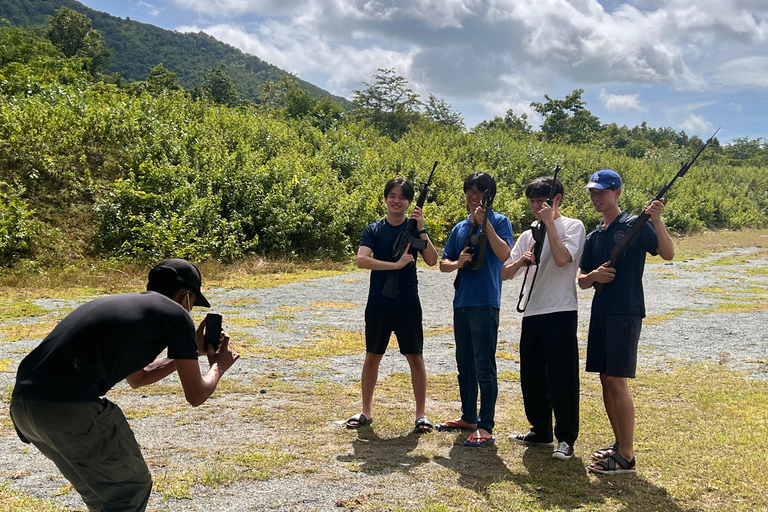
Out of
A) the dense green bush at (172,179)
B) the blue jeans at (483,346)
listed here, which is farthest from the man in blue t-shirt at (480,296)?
the dense green bush at (172,179)

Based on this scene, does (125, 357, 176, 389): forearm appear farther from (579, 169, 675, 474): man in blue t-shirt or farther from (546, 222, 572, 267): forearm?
(579, 169, 675, 474): man in blue t-shirt

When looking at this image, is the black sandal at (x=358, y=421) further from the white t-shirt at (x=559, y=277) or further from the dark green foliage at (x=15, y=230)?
the dark green foliage at (x=15, y=230)

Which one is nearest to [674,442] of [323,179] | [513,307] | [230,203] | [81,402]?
[81,402]

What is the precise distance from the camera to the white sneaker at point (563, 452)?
4.60m

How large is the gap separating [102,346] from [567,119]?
208 feet

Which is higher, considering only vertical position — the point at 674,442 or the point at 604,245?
the point at 604,245

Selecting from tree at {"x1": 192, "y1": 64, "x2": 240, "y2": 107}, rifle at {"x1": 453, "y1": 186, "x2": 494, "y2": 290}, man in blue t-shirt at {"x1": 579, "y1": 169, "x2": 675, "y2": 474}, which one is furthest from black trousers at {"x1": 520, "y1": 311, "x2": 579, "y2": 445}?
tree at {"x1": 192, "y1": 64, "x2": 240, "y2": 107}

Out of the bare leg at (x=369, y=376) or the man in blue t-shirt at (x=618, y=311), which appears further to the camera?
the bare leg at (x=369, y=376)

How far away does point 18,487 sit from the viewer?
401 cm

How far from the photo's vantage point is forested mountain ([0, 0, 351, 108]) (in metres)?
108

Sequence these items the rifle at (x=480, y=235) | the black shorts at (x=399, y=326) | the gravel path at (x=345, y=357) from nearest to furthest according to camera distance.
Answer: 1. the gravel path at (x=345, y=357)
2. the rifle at (x=480, y=235)
3. the black shorts at (x=399, y=326)

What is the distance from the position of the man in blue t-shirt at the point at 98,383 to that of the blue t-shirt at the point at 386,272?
2720 millimetres

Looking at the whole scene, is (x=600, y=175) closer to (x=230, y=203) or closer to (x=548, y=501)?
(x=548, y=501)

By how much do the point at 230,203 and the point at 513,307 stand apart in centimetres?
957
